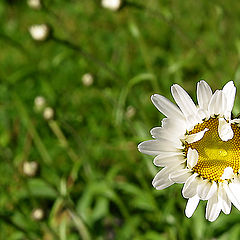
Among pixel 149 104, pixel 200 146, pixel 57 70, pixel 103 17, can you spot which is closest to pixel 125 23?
pixel 103 17

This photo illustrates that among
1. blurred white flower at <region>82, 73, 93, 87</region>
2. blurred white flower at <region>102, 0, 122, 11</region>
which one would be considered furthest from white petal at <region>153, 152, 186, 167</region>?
blurred white flower at <region>82, 73, 93, 87</region>

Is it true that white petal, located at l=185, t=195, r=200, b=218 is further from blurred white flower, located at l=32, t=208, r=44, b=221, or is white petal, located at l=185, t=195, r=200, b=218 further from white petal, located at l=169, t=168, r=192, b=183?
blurred white flower, located at l=32, t=208, r=44, b=221

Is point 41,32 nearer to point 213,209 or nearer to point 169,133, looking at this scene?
point 169,133

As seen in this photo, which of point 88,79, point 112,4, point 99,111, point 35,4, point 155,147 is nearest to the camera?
point 155,147

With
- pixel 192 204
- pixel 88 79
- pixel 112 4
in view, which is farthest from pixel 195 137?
pixel 88 79

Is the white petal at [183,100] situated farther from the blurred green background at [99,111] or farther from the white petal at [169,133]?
the blurred green background at [99,111]

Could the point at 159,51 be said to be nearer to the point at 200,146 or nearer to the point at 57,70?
the point at 57,70
